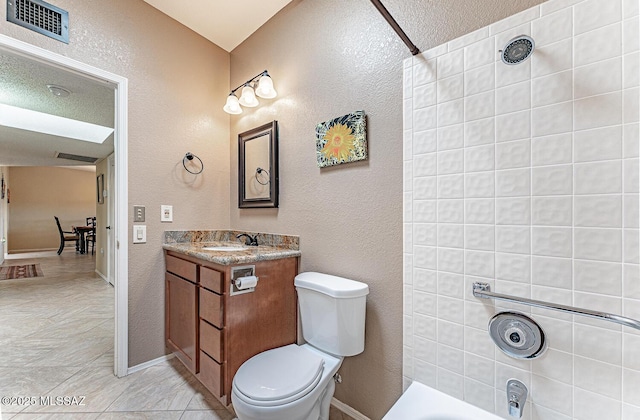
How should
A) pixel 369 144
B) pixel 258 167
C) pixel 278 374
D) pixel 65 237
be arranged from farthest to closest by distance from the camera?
pixel 65 237 < pixel 258 167 < pixel 369 144 < pixel 278 374

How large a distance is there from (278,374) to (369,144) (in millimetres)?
1153

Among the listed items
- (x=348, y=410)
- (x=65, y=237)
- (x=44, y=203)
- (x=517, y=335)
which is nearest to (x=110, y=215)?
(x=348, y=410)

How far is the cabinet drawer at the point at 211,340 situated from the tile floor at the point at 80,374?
0.33 metres

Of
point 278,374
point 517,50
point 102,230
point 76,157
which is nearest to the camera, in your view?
point 517,50

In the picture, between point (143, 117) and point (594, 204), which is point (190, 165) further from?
point (594, 204)

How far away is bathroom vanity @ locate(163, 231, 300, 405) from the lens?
140cm

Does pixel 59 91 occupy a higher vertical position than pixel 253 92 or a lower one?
higher

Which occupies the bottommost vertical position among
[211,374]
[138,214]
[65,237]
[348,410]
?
[348,410]

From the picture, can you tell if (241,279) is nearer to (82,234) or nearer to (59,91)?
(59,91)

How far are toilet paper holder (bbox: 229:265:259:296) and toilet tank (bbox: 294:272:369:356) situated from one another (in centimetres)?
27

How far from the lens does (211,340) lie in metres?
1.47

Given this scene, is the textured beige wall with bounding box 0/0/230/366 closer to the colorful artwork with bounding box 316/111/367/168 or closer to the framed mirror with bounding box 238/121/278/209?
the framed mirror with bounding box 238/121/278/209

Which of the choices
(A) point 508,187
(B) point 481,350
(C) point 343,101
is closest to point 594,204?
(A) point 508,187

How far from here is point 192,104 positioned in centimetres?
217
